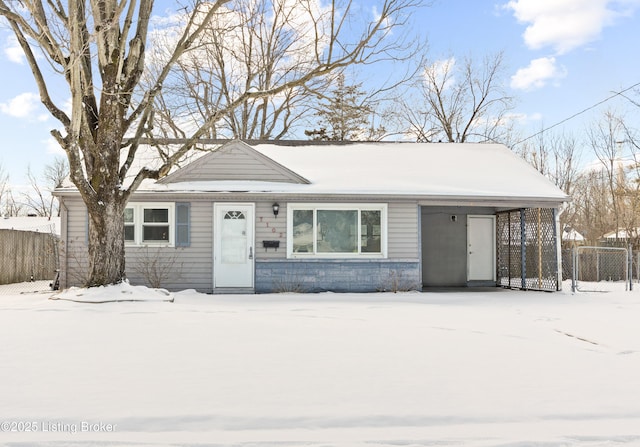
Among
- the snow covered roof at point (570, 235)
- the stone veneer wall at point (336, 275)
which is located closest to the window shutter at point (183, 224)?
the stone veneer wall at point (336, 275)

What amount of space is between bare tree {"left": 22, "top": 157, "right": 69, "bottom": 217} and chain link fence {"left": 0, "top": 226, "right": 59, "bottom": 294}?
26.2 m

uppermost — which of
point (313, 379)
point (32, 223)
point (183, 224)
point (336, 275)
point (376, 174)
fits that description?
point (376, 174)

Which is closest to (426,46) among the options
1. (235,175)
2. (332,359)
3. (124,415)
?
(235,175)

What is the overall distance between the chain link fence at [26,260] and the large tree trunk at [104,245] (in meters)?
5.64

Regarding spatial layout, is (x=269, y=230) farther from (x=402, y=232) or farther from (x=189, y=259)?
(x=402, y=232)

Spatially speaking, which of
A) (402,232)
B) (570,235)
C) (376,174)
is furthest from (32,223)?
(570,235)

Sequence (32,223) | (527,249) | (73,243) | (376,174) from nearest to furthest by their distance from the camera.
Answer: (73,243) → (376,174) → (527,249) → (32,223)

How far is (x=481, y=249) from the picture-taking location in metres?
15.9

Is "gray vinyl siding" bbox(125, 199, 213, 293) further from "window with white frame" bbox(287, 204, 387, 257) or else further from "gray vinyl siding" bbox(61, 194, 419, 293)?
"window with white frame" bbox(287, 204, 387, 257)

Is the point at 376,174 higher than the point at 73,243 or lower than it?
higher

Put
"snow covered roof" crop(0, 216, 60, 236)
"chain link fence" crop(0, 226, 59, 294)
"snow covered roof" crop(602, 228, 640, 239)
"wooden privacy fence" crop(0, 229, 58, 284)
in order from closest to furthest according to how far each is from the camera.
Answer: "chain link fence" crop(0, 226, 59, 294) < "wooden privacy fence" crop(0, 229, 58, 284) < "snow covered roof" crop(602, 228, 640, 239) < "snow covered roof" crop(0, 216, 60, 236)

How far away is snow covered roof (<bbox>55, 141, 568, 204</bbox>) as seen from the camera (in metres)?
12.8

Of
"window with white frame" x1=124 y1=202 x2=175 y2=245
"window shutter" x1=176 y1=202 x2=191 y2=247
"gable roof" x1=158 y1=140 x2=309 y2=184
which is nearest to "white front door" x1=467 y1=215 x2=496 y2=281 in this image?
"gable roof" x1=158 y1=140 x2=309 y2=184

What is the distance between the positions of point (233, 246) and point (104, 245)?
3.21 metres
